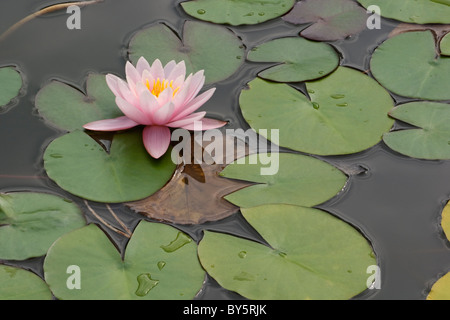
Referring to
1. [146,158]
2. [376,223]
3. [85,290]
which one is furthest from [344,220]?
[85,290]

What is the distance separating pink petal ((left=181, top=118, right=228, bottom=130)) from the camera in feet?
7.36

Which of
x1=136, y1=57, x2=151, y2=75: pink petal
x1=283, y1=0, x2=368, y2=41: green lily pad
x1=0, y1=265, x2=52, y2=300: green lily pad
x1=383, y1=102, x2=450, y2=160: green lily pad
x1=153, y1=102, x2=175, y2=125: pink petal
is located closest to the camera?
x1=0, y1=265, x2=52, y2=300: green lily pad

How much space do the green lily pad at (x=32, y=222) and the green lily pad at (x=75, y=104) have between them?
379 mm

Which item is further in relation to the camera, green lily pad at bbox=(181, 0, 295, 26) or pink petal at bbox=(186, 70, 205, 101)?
green lily pad at bbox=(181, 0, 295, 26)

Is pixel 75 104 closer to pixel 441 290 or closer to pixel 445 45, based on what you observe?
pixel 441 290

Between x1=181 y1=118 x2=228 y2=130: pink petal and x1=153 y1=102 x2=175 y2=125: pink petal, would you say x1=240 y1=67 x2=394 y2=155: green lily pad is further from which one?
x1=153 y1=102 x2=175 y2=125: pink petal

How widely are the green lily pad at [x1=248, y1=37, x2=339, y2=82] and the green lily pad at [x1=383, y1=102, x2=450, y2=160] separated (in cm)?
41

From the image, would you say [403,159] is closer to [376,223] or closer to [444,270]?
[376,223]

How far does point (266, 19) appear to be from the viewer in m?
2.86

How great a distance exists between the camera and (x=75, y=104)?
2.37 m

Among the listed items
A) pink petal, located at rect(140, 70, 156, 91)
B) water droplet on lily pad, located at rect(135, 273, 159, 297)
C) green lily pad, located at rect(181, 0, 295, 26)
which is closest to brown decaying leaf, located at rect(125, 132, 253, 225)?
water droplet on lily pad, located at rect(135, 273, 159, 297)

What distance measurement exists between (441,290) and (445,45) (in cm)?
139

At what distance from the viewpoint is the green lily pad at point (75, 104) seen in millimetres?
2304

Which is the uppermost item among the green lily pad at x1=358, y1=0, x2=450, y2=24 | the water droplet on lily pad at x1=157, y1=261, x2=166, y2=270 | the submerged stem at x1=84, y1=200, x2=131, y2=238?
the green lily pad at x1=358, y1=0, x2=450, y2=24
